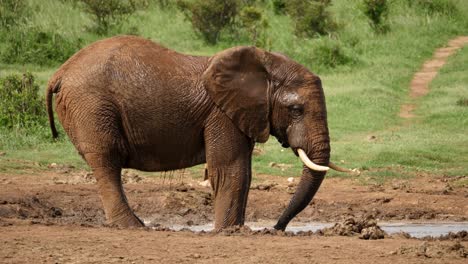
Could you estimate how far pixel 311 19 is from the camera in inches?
1006

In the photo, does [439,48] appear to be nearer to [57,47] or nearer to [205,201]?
[57,47]

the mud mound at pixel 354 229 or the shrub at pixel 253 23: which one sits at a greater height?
the mud mound at pixel 354 229

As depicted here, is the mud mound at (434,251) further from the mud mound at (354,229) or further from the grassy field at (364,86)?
the grassy field at (364,86)

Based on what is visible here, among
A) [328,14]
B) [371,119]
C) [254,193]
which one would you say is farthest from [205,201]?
[328,14]

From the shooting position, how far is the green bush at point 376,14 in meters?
26.9

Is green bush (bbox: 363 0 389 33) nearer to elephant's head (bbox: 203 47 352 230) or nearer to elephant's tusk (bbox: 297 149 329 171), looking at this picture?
elephant's head (bbox: 203 47 352 230)

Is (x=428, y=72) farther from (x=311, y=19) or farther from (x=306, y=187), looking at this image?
(x=306, y=187)

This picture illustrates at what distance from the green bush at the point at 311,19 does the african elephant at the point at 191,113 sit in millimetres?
15722

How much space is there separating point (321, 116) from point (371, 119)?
8793 mm

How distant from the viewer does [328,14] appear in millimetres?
26281

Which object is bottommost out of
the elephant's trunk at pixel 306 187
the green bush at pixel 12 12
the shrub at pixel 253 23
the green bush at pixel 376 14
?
the green bush at pixel 376 14

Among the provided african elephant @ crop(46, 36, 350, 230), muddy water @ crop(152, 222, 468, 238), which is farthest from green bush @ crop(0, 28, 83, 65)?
african elephant @ crop(46, 36, 350, 230)

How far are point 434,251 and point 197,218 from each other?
4.38 m

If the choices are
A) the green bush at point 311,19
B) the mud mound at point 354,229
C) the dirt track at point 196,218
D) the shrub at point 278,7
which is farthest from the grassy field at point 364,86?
the mud mound at point 354,229
